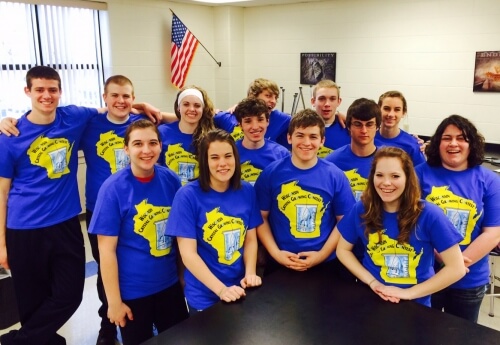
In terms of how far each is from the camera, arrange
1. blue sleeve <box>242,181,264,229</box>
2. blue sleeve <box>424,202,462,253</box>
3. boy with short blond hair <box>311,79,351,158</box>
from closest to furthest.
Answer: blue sleeve <box>424,202,462,253</box>
blue sleeve <box>242,181,264,229</box>
boy with short blond hair <box>311,79,351,158</box>

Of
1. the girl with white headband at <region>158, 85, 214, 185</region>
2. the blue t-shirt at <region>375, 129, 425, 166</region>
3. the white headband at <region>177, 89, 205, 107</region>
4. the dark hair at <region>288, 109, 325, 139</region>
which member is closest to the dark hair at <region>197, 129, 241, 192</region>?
the dark hair at <region>288, 109, 325, 139</region>

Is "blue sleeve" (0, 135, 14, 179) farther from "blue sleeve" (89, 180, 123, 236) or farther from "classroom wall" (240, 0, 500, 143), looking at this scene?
"classroom wall" (240, 0, 500, 143)

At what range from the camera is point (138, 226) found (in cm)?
185

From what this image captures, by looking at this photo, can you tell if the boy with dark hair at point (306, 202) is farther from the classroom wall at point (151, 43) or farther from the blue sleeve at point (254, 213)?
the classroom wall at point (151, 43)

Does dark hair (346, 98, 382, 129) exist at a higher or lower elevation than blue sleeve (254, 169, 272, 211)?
higher

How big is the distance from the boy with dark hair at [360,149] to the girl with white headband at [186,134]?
84 cm

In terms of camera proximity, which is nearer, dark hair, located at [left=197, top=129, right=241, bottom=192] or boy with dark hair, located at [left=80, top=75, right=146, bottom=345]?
dark hair, located at [left=197, top=129, right=241, bottom=192]

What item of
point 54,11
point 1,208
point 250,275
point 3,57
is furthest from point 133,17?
point 250,275

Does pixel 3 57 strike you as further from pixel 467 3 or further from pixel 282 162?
pixel 467 3

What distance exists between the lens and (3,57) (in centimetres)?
428

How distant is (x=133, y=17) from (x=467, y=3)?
3699mm

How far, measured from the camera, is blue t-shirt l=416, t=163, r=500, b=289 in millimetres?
1899

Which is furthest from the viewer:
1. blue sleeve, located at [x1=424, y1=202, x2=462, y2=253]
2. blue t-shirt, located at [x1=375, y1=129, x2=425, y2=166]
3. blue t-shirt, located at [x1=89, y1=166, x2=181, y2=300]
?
blue t-shirt, located at [x1=375, y1=129, x2=425, y2=166]

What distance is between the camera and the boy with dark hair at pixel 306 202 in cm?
200
